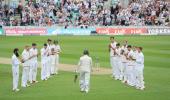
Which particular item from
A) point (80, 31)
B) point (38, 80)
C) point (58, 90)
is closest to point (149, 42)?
point (80, 31)

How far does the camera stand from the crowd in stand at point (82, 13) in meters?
54.0

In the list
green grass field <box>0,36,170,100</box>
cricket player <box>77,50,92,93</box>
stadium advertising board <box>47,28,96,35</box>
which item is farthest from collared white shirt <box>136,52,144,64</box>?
stadium advertising board <box>47,28,96,35</box>

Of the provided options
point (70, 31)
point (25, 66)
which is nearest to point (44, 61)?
point (25, 66)

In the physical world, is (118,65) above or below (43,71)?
above

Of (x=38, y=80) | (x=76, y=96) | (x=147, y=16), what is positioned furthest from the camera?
(x=147, y=16)

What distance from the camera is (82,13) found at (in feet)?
186

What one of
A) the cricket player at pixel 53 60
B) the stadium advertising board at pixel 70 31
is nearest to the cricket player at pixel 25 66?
the cricket player at pixel 53 60

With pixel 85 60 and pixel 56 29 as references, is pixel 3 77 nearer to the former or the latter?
pixel 85 60

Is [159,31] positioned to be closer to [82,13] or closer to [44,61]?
[82,13]

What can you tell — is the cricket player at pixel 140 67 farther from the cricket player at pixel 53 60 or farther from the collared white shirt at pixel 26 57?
the cricket player at pixel 53 60

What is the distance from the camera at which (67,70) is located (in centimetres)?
3070

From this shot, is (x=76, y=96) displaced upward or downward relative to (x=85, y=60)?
downward

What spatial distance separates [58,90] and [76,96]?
6.00 feet

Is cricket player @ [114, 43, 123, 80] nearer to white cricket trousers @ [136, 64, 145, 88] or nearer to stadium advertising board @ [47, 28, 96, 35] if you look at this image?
white cricket trousers @ [136, 64, 145, 88]
